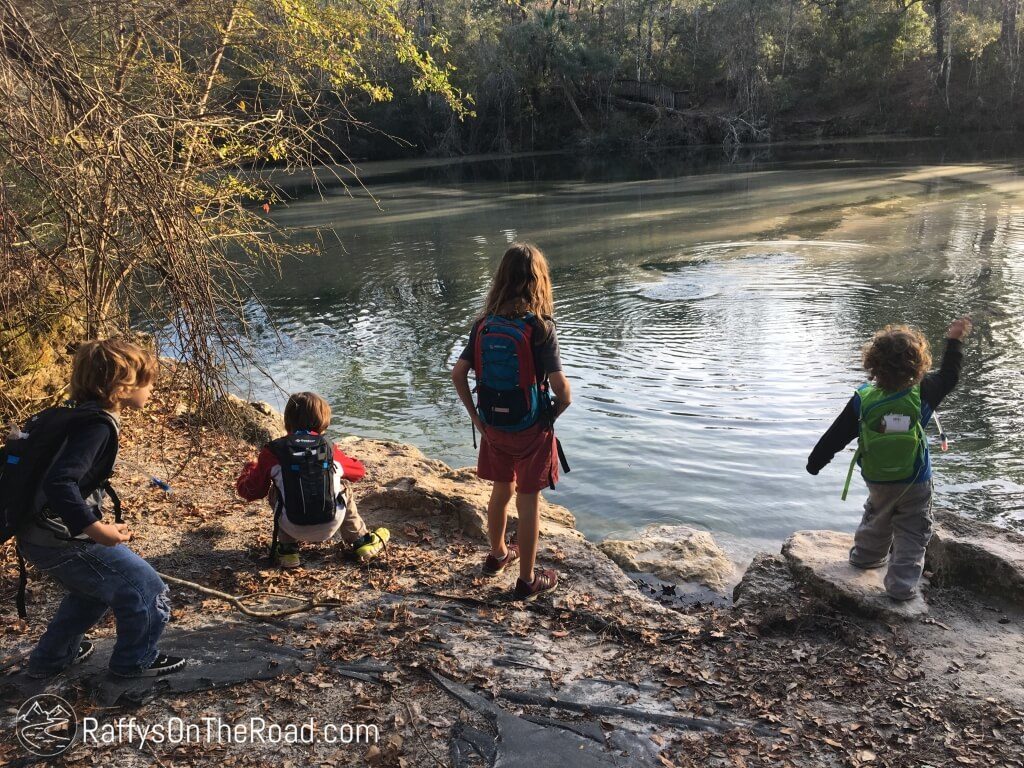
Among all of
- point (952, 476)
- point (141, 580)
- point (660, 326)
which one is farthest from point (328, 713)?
point (660, 326)

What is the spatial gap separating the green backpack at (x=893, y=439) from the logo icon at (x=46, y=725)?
3691 millimetres

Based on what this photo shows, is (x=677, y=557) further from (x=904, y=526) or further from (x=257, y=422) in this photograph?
(x=257, y=422)

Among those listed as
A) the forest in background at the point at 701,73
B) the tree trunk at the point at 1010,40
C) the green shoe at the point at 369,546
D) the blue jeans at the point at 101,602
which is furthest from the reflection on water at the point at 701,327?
the forest in background at the point at 701,73

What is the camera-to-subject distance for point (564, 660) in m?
3.64

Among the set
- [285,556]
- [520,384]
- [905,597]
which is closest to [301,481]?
[285,556]

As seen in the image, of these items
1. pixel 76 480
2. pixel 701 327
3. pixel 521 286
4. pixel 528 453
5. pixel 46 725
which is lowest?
pixel 46 725

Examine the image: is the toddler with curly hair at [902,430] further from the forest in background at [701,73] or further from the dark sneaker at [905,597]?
the forest in background at [701,73]

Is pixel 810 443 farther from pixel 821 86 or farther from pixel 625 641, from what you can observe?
pixel 821 86

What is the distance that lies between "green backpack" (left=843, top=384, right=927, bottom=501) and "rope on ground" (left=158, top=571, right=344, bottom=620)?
275cm

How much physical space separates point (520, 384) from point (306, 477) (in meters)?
1.21

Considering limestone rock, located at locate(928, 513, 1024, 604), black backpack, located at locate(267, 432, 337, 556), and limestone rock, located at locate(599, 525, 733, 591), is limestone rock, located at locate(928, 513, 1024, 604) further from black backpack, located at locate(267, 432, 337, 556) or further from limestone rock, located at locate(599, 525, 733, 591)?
black backpack, located at locate(267, 432, 337, 556)

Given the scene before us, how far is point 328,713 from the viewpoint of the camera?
314 centimetres

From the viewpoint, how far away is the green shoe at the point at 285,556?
4371 millimetres

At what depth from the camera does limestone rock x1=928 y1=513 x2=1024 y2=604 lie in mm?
4238
